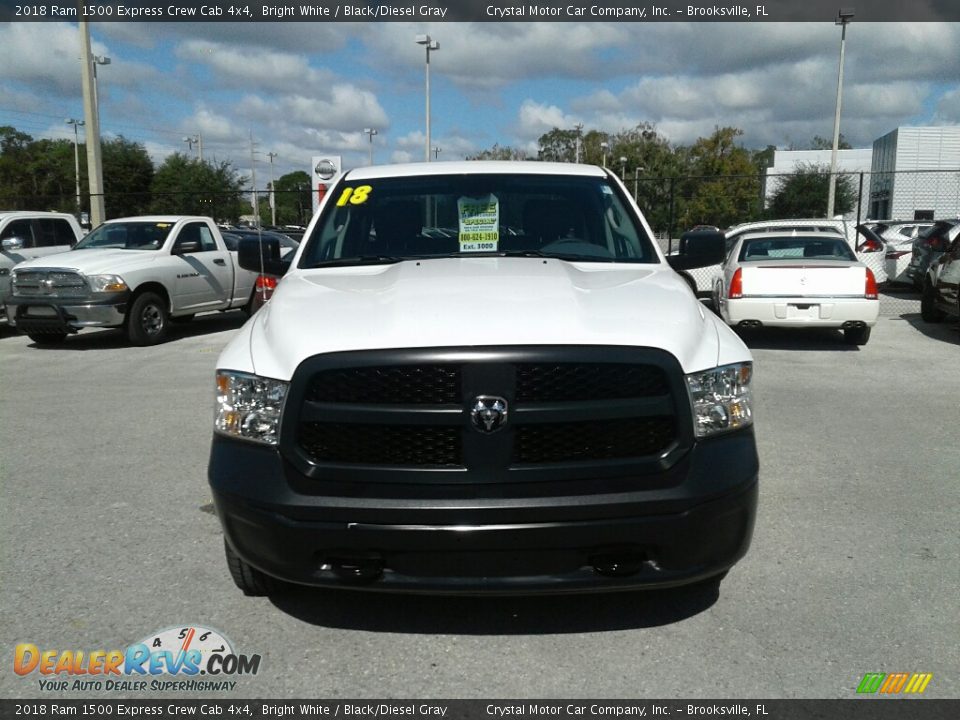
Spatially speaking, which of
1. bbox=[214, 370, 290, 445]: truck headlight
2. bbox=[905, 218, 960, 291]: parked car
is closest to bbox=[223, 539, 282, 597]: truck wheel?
bbox=[214, 370, 290, 445]: truck headlight

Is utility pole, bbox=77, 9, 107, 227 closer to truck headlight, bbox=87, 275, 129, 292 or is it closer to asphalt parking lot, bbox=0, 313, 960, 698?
truck headlight, bbox=87, 275, 129, 292

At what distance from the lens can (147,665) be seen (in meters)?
3.08

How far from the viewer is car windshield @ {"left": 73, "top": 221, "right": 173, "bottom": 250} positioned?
41.3 ft

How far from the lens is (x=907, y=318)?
14.1 m

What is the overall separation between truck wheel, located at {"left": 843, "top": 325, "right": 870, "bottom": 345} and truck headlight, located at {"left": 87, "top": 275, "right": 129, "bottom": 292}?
9407mm

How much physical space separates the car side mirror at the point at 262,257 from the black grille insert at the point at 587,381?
2.36m

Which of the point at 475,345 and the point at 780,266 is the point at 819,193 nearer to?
the point at 780,266

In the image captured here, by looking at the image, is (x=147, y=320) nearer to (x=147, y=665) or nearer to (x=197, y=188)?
(x=147, y=665)

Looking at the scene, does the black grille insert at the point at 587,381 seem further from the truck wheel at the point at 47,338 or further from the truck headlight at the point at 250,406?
the truck wheel at the point at 47,338

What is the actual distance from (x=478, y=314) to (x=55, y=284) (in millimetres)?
9994

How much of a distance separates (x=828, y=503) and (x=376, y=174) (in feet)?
→ 10.4

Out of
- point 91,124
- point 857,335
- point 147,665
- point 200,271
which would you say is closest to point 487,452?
point 147,665

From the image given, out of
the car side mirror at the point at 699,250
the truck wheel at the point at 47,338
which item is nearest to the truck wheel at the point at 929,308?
the car side mirror at the point at 699,250

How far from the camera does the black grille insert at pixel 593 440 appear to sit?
2844 millimetres
